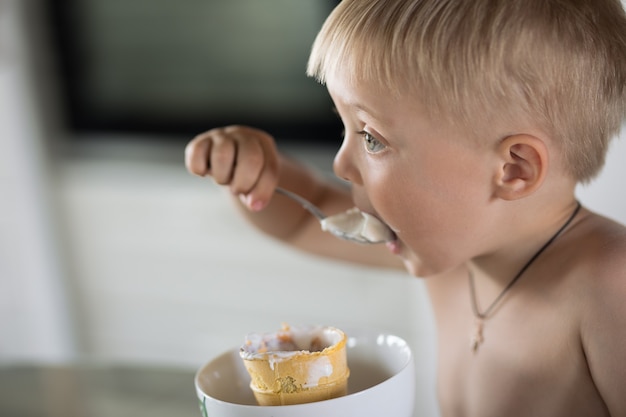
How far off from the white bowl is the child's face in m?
0.10

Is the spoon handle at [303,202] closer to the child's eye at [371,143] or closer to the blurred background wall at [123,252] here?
the child's eye at [371,143]

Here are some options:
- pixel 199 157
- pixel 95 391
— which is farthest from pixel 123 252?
pixel 199 157

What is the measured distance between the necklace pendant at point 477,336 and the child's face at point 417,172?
11 centimetres

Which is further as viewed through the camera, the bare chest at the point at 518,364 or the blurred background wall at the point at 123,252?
the blurred background wall at the point at 123,252

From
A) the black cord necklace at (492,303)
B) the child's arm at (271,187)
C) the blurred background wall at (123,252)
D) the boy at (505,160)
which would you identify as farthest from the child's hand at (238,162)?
the blurred background wall at (123,252)

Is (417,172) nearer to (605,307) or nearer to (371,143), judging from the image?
(371,143)

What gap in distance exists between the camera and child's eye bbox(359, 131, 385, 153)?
26.8 inches

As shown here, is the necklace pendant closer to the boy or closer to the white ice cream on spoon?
the boy

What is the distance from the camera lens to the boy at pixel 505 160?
62 centimetres

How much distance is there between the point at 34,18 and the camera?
2.36 m

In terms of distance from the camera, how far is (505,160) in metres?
0.66

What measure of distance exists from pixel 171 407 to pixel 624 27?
1.79 ft

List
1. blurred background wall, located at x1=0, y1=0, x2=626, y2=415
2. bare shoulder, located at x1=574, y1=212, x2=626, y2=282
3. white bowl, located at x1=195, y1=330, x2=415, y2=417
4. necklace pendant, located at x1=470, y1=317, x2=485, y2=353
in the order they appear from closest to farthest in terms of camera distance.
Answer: white bowl, located at x1=195, y1=330, x2=415, y2=417
bare shoulder, located at x1=574, y1=212, x2=626, y2=282
necklace pendant, located at x1=470, y1=317, x2=485, y2=353
blurred background wall, located at x1=0, y1=0, x2=626, y2=415

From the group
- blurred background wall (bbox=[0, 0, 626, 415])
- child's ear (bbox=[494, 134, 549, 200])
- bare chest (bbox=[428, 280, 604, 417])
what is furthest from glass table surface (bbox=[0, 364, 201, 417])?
blurred background wall (bbox=[0, 0, 626, 415])
